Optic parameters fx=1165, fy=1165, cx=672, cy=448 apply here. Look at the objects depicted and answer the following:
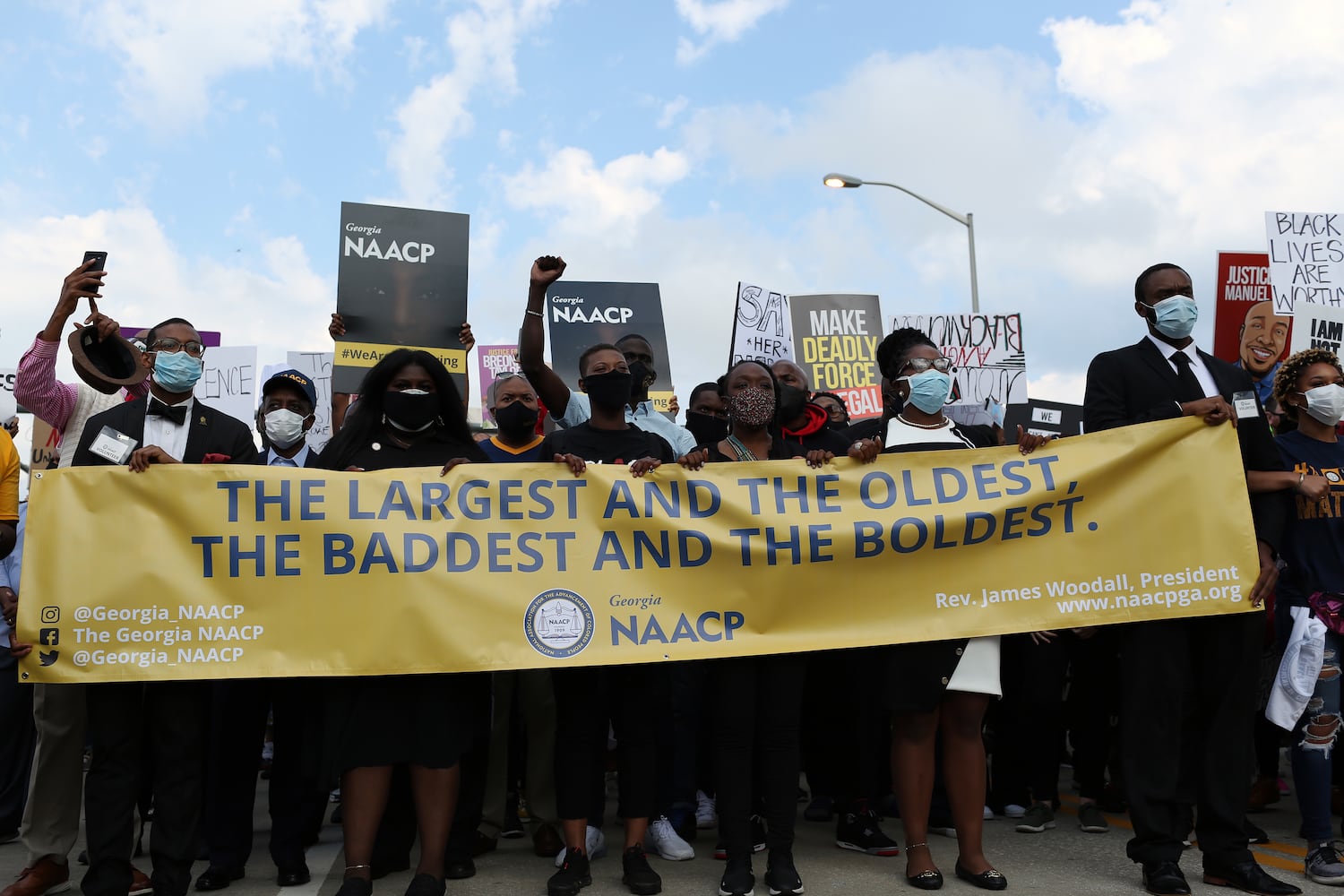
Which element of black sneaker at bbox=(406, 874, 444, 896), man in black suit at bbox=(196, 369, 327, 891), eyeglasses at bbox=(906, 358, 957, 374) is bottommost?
black sneaker at bbox=(406, 874, 444, 896)

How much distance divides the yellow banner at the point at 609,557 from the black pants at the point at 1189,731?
15 centimetres

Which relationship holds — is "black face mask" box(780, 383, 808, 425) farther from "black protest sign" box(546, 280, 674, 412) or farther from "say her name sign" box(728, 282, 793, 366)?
"say her name sign" box(728, 282, 793, 366)

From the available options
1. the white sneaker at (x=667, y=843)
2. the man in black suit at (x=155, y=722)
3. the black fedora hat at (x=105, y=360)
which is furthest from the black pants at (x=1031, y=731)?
the black fedora hat at (x=105, y=360)

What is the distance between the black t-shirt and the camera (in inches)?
204

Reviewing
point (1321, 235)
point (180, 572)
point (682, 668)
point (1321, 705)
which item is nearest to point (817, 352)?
point (1321, 235)

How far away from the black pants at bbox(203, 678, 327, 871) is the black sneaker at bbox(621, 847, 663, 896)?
132cm

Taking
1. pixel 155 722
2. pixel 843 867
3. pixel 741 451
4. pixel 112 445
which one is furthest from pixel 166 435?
pixel 843 867

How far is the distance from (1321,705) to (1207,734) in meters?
0.57

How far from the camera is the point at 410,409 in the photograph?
489cm

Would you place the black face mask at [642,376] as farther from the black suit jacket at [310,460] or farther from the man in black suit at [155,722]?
the man in black suit at [155,722]

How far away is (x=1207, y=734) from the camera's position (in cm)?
472

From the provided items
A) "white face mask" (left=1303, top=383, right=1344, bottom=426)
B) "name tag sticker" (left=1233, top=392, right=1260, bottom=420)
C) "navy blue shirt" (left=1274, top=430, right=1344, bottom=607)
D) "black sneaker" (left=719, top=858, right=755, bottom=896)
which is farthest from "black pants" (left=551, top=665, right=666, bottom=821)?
"white face mask" (left=1303, top=383, right=1344, bottom=426)

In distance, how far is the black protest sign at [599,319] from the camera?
8.09 meters

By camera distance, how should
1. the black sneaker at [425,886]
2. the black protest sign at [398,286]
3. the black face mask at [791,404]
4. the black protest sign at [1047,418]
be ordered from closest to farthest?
the black sneaker at [425,886] < the black face mask at [791,404] < the black protest sign at [398,286] < the black protest sign at [1047,418]
